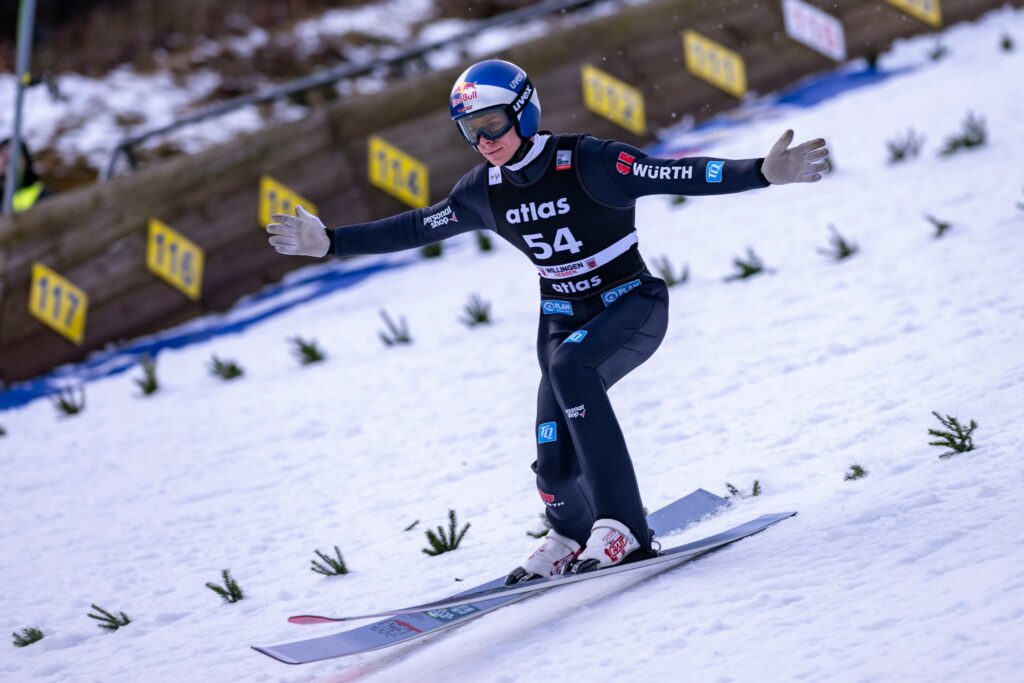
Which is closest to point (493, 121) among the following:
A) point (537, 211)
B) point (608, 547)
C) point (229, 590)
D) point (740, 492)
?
point (537, 211)

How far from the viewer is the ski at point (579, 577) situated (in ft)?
12.7

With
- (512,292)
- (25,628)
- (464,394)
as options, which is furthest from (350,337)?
(25,628)

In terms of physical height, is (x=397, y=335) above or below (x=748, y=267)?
above

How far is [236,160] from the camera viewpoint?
36.0ft

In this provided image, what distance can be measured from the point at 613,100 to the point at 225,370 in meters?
5.56

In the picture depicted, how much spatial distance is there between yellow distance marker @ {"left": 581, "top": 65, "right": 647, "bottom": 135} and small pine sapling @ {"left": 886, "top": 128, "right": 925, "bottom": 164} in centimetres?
317

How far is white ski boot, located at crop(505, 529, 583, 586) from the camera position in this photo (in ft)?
13.8

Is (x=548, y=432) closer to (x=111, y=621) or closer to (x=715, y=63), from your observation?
(x=111, y=621)

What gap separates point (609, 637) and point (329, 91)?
943 centimetres

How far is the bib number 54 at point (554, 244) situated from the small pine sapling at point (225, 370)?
4835 millimetres

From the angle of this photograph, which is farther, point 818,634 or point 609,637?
point 609,637

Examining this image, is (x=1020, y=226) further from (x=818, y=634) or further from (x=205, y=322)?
(x=205, y=322)

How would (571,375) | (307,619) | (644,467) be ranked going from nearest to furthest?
(307,619)
(571,375)
(644,467)

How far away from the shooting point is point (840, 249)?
8.04m
